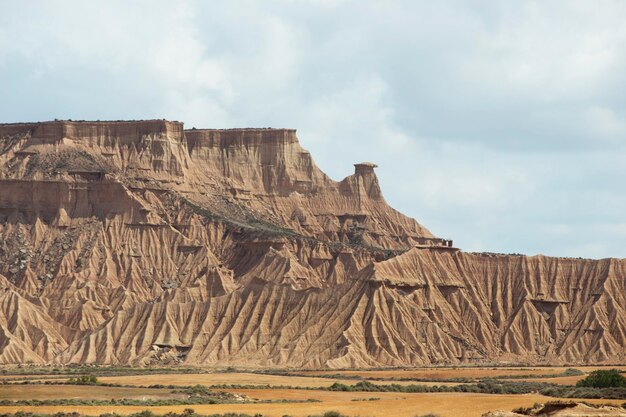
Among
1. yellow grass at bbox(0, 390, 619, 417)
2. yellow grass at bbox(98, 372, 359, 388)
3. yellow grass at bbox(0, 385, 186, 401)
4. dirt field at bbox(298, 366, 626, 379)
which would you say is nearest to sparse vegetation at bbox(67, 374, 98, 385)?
yellow grass at bbox(98, 372, 359, 388)

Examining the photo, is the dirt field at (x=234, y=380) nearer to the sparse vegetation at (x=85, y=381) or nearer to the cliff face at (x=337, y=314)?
the sparse vegetation at (x=85, y=381)

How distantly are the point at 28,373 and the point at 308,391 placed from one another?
45685 mm

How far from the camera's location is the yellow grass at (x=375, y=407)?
86.5 metres

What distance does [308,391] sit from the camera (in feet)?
365

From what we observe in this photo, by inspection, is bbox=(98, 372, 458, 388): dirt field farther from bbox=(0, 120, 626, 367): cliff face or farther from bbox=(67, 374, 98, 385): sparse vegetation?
bbox=(0, 120, 626, 367): cliff face

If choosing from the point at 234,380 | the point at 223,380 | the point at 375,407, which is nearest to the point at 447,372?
the point at 234,380

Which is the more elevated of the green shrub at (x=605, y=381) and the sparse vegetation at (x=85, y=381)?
the sparse vegetation at (x=85, y=381)

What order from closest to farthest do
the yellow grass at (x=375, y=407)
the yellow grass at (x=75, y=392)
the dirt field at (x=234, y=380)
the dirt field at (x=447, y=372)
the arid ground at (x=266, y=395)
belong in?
the yellow grass at (x=375, y=407) < the arid ground at (x=266, y=395) < the yellow grass at (x=75, y=392) < the dirt field at (x=234, y=380) < the dirt field at (x=447, y=372)

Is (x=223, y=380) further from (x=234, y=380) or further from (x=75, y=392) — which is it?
(x=75, y=392)

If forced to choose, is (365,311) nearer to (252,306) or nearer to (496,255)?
(252,306)

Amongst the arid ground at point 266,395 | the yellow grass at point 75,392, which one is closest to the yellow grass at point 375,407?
the arid ground at point 266,395

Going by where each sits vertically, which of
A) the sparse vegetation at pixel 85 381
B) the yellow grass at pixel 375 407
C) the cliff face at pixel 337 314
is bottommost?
the yellow grass at pixel 375 407

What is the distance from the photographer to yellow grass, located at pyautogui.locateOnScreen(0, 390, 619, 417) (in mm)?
86500

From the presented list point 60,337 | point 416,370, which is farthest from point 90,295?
point 416,370
